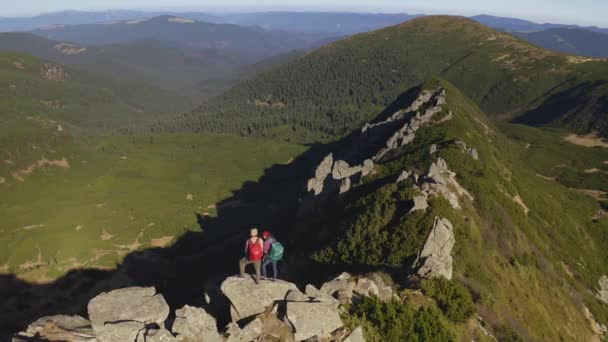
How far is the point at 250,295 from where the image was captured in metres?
29.3

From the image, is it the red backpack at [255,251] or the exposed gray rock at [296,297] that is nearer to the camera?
the exposed gray rock at [296,297]

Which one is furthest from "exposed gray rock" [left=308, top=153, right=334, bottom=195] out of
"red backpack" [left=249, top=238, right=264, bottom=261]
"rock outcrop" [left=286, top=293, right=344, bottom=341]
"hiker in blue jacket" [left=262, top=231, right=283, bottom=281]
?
"rock outcrop" [left=286, top=293, right=344, bottom=341]

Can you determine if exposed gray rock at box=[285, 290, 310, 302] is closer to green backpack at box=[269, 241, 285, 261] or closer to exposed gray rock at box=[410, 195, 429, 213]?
green backpack at box=[269, 241, 285, 261]

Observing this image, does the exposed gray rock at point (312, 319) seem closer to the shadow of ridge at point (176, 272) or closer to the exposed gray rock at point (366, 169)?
the shadow of ridge at point (176, 272)

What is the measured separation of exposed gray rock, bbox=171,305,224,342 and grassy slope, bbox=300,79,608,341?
1964 cm

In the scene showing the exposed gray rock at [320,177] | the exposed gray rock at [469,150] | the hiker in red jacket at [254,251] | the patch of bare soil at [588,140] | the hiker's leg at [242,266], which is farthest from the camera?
the patch of bare soil at [588,140]

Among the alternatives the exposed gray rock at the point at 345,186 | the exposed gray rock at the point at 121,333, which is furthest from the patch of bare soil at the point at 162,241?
the exposed gray rock at the point at 121,333

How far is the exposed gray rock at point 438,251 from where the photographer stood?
4131cm

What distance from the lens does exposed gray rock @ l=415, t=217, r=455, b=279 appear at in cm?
4131

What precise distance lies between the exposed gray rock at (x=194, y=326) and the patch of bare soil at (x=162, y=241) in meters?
117

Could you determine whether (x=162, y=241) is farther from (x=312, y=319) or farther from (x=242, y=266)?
(x=312, y=319)

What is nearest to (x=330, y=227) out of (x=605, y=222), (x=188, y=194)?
(x=605, y=222)

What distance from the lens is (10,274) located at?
4651 inches

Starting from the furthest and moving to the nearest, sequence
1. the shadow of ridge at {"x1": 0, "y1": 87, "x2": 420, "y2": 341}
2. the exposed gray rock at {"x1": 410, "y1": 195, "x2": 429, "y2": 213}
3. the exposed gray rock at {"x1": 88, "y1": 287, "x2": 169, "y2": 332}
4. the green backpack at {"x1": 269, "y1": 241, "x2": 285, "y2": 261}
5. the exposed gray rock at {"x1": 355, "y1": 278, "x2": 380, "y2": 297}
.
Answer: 1. the shadow of ridge at {"x1": 0, "y1": 87, "x2": 420, "y2": 341}
2. the exposed gray rock at {"x1": 410, "y1": 195, "x2": 429, "y2": 213}
3. the exposed gray rock at {"x1": 355, "y1": 278, "x2": 380, "y2": 297}
4. the green backpack at {"x1": 269, "y1": 241, "x2": 285, "y2": 261}
5. the exposed gray rock at {"x1": 88, "y1": 287, "x2": 169, "y2": 332}
